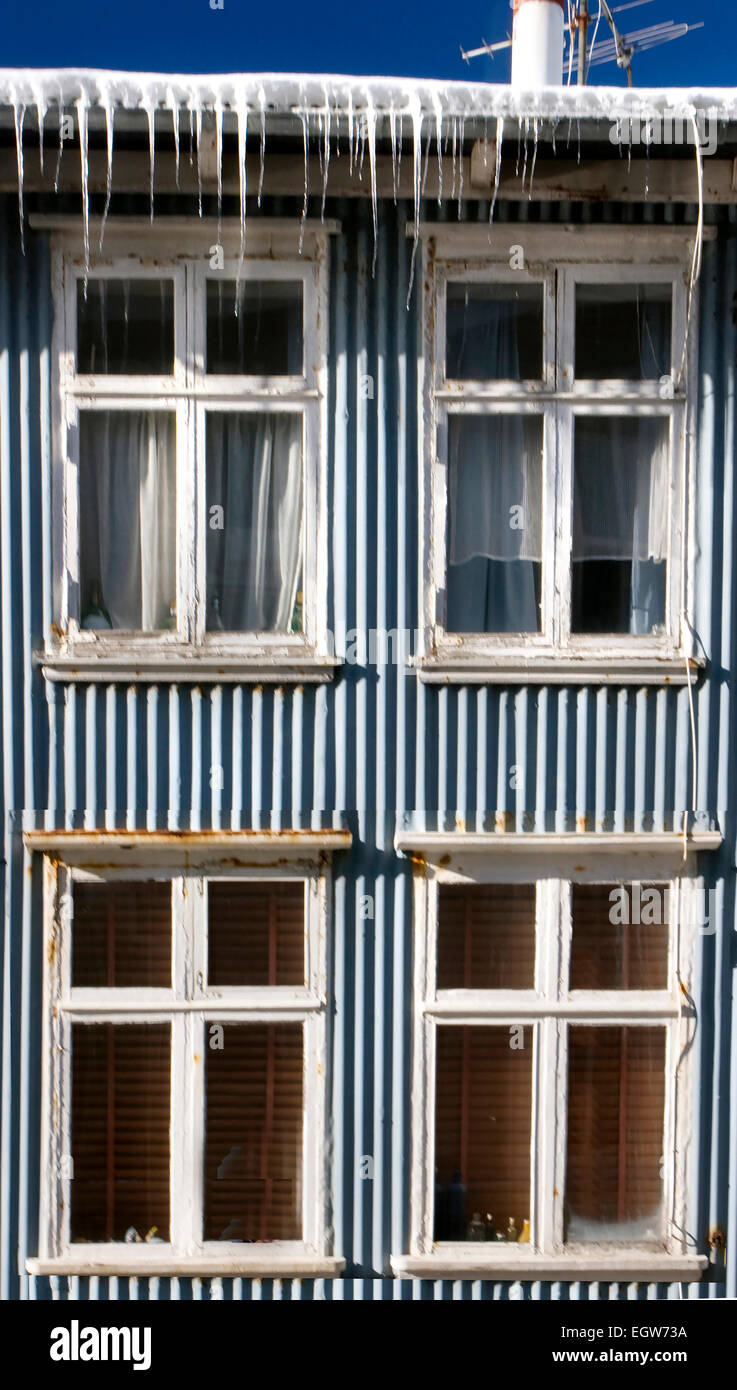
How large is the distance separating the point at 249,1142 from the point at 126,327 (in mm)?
3959

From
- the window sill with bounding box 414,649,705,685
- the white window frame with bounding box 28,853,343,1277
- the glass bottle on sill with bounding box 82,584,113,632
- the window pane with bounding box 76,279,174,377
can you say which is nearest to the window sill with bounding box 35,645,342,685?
the glass bottle on sill with bounding box 82,584,113,632

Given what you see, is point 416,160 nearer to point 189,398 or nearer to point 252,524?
point 189,398

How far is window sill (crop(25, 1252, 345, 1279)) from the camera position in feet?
17.2

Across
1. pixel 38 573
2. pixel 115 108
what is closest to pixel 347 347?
pixel 115 108

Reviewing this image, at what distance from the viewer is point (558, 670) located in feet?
17.4

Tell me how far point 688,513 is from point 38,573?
10.3ft

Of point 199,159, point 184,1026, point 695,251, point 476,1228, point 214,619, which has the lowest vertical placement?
point 476,1228

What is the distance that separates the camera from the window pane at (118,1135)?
17.6ft

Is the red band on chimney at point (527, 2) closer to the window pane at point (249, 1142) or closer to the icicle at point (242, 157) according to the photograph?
the icicle at point (242, 157)

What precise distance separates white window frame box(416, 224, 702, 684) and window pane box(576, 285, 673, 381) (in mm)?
61

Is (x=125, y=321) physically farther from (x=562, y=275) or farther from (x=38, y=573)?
(x=562, y=275)

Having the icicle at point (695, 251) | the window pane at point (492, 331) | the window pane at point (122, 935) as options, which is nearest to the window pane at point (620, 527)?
the icicle at point (695, 251)

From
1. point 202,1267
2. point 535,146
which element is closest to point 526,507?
point 535,146

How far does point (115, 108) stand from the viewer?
479 cm
